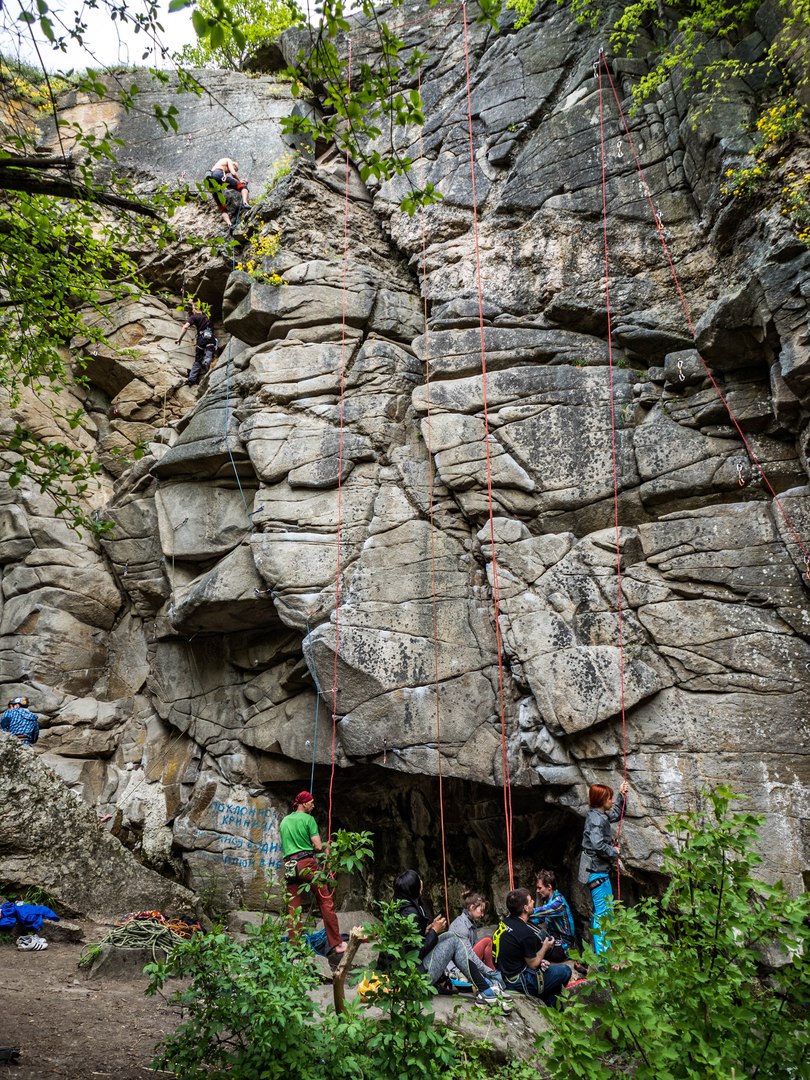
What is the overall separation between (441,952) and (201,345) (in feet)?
33.3

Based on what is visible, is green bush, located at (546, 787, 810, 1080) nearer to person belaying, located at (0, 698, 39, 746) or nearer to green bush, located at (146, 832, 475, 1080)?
green bush, located at (146, 832, 475, 1080)

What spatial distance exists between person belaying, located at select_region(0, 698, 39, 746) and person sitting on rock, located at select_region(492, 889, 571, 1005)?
6.41 meters

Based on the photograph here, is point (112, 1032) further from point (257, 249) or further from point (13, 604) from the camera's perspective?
point (257, 249)

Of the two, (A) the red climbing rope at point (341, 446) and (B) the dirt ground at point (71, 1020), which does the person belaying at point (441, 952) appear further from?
(B) the dirt ground at point (71, 1020)

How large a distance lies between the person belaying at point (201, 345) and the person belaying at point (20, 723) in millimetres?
6095

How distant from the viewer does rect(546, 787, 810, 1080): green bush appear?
3.14 metres

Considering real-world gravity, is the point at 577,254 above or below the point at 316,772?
above

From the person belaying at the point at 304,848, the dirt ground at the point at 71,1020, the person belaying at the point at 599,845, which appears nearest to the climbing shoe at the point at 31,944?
the dirt ground at the point at 71,1020

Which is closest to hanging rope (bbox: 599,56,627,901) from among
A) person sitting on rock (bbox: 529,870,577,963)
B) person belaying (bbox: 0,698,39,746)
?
person sitting on rock (bbox: 529,870,577,963)

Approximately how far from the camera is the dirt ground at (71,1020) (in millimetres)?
4621

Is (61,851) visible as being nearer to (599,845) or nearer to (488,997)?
(488,997)

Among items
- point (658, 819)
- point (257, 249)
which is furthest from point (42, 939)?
point (257, 249)

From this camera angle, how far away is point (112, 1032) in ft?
17.6

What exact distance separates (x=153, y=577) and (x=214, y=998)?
8.06 meters
